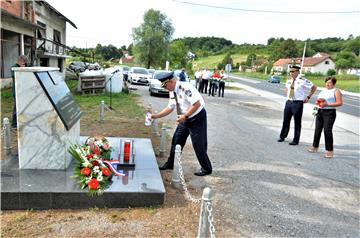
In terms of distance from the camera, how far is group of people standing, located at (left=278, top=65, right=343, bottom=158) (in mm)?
6746

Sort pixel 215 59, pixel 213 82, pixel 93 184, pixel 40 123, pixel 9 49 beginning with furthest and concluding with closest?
1. pixel 215 59
2. pixel 213 82
3. pixel 9 49
4. pixel 40 123
5. pixel 93 184

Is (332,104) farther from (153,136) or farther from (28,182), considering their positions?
(28,182)

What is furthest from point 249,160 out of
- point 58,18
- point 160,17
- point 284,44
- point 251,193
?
point 284,44

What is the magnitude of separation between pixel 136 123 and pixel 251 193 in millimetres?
5292

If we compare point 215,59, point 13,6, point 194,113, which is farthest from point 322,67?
point 194,113

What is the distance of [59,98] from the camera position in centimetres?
466

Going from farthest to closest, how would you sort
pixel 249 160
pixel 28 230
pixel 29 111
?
pixel 249 160 → pixel 29 111 → pixel 28 230

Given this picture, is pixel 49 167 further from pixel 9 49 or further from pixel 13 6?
pixel 9 49

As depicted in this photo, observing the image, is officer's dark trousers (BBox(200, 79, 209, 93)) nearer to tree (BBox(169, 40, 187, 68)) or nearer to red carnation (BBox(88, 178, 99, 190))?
red carnation (BBox(88, 178, 99, 190))

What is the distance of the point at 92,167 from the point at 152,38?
4414 centimetres

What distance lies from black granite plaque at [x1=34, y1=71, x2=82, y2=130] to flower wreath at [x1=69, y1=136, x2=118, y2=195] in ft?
Result: 1.35

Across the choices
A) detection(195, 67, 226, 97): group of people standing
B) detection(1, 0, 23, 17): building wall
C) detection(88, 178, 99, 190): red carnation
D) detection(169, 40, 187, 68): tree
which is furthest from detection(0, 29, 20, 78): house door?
detection(169, 40, 187, 68): tree

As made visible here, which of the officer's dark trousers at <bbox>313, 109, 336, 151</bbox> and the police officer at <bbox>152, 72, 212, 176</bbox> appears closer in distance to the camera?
the police officer at <bbox>152, 72, 212, 176</bbox>

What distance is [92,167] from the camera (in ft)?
13.9
